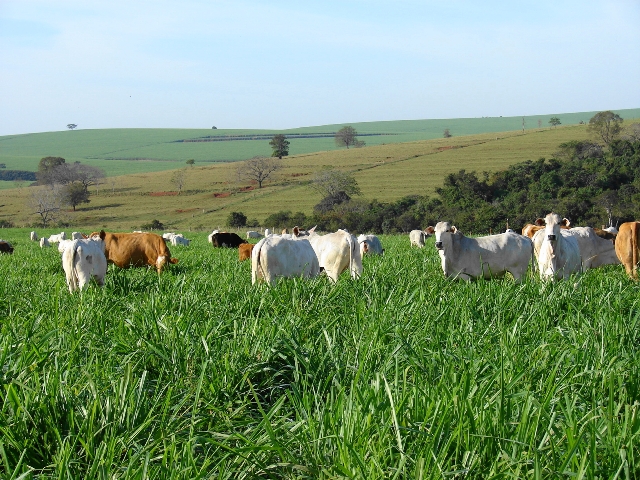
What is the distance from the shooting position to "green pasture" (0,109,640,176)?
13188cm

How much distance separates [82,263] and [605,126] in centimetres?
8300

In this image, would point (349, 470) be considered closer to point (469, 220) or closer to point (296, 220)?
point (469, 220)

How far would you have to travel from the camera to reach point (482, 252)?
39.8 feet

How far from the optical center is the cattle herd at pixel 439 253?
989 cm

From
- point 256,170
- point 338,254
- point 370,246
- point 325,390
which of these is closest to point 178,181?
point 256,170

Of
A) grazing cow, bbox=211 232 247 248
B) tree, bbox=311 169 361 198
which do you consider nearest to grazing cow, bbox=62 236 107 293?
grazing cow, bbox=211 232 247 248

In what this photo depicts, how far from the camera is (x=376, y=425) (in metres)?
3.24

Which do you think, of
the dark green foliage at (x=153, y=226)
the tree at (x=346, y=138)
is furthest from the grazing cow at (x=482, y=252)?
the tree at (x=346, y=138)

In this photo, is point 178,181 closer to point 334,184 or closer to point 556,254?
point 334,184

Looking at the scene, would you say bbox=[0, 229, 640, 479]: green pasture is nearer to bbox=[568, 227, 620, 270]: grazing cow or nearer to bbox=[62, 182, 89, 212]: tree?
bbox=[568, 227, 620, 270]: grazing cow

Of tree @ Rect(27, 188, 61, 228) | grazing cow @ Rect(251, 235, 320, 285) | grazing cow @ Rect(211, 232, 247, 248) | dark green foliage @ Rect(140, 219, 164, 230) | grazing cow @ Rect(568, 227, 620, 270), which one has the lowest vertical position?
dark green foliage @ Rect(140, 219, 164, 230)

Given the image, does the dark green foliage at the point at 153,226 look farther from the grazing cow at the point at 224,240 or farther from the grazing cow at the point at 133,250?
the grazing cow at the point at 133,250

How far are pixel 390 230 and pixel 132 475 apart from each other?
43.0m

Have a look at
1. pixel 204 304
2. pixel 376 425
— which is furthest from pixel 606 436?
pixel 204 304
